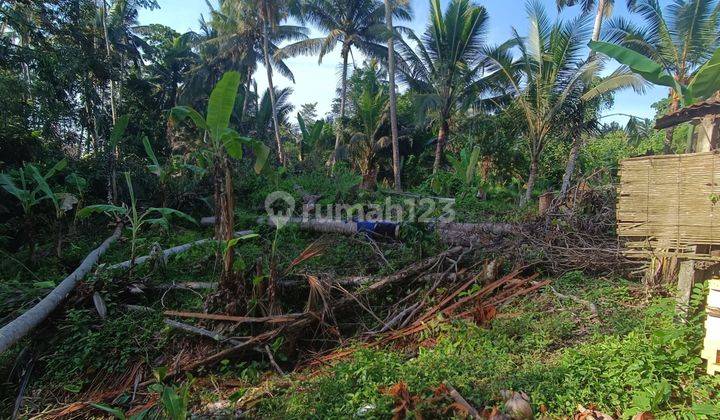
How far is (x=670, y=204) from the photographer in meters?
3.65

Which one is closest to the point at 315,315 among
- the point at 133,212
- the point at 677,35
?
the point at 133,212

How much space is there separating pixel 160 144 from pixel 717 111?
1901cm

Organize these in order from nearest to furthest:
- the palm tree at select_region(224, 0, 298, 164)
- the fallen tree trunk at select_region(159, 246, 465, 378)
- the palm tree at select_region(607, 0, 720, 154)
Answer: the fallen tree trunk at select_region(159, 246, 465, 378) < the palm tree at select_region(607, 0, 720, 154) < the palm tree at select_region(224, 0, 298, 164)

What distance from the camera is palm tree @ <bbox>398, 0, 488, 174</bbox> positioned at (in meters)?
12.0

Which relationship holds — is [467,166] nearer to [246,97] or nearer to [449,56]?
[449,56]

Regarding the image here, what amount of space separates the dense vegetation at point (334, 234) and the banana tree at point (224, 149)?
22 mm

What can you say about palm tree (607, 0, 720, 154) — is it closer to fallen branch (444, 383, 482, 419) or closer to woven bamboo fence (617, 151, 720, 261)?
woven bamboo fence (617, 151, 720, 261)

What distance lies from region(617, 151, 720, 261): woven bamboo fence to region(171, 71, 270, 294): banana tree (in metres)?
3.54

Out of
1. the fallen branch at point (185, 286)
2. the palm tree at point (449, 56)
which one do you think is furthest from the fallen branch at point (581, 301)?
the palm tree at point (449, 56)

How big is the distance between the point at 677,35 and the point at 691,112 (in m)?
6.73

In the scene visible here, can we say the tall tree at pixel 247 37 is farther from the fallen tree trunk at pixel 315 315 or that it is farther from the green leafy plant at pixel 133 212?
the fallen tree trunk at pixel 315 315

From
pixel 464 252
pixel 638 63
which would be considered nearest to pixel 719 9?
pixel 638 63

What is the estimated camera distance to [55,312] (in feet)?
14.2

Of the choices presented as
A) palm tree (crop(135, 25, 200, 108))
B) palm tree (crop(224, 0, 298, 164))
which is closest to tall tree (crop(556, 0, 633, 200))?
palm tree (crop(224, 0, 298, 164))
